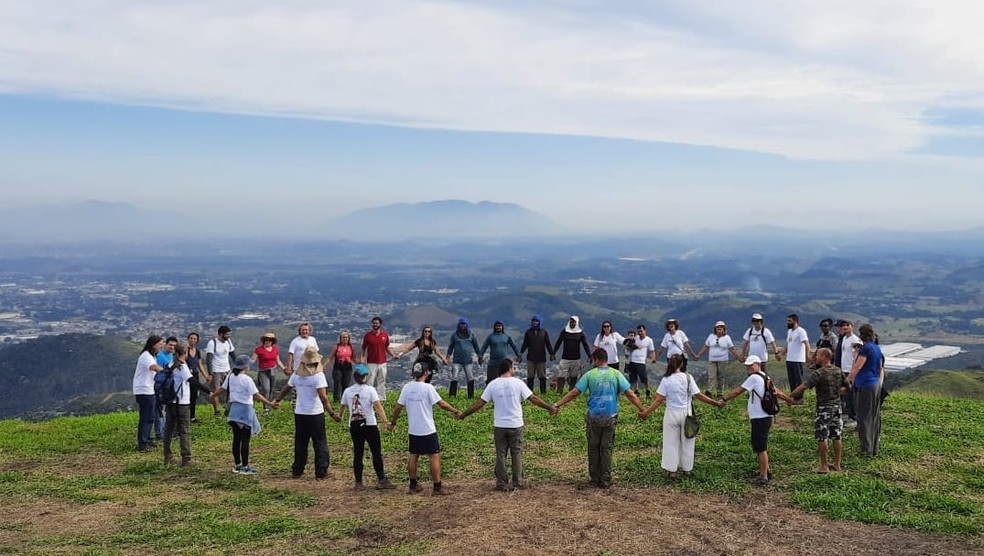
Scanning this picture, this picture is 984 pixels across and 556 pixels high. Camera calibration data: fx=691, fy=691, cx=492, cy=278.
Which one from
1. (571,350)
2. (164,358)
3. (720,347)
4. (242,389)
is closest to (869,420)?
(720,347)

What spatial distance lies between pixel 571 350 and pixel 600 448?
25.9ft

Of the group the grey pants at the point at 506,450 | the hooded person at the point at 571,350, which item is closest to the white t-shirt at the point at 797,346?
the hooded person at the point at 571,350

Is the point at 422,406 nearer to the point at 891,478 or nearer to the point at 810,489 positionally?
the point at 810,489

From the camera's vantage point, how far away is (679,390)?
12.3m

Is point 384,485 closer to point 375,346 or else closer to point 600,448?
point 600,448

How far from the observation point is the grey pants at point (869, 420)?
43.9ft

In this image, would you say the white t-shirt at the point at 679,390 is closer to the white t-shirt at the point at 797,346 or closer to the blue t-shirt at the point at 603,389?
the blue t-shirt at the point at 603,389

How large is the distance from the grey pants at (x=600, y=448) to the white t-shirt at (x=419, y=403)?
2741 mm

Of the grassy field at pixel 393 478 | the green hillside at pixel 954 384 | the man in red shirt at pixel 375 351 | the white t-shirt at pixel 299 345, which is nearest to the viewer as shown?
the grassy field at pixel 393 478

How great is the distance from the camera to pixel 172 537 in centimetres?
1009

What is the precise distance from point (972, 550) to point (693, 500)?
3.79m

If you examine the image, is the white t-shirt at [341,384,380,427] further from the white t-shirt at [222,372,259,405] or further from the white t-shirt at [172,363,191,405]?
the white t-shirt at [172,363,191,405]

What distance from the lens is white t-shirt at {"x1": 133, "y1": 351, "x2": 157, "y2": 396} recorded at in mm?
15508

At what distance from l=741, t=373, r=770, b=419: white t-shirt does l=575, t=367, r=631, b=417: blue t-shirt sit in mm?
2225
